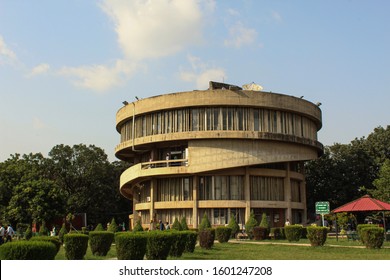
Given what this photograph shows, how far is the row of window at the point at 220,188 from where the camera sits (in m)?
40.8

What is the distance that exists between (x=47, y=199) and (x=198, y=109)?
17.2 metres

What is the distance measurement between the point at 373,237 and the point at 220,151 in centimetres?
1938

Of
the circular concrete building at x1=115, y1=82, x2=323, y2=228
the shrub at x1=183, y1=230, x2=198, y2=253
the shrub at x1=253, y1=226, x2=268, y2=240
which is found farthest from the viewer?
the circular concrete building at x1=115, y1=82, x2=323, y2=228

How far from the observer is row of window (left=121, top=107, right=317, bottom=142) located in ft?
132

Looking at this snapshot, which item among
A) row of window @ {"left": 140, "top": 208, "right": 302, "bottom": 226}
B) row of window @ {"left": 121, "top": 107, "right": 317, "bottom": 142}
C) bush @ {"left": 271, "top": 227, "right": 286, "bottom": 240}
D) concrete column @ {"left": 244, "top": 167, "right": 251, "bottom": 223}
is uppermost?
row of window @ {"left": 121, "top": 107, "right": 317, "bottom": 142}

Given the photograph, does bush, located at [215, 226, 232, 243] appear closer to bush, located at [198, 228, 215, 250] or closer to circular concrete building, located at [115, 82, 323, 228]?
bush, located at [198, 228, 215, 250]

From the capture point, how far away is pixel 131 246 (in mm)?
15461

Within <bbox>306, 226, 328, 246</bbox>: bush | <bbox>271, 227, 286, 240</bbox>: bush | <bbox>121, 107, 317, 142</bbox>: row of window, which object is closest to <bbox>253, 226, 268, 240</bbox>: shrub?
<bbox>271, 227, 286, 240</bbox>: bush

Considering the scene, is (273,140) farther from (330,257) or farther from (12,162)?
(12,162)

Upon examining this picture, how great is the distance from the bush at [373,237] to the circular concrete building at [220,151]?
1826cm

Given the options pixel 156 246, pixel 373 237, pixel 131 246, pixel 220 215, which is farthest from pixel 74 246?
pixel 220 215

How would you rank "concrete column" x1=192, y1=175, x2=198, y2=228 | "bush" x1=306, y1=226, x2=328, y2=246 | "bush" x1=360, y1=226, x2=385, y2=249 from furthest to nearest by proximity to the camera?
1. "concrete column" x1=192, y1=175, x2=198, y2=228
2. "bush" x1=306, y1=226, x2=328, y2=246
3. "bush" x1=360, y1=226, x2=385, y2=249

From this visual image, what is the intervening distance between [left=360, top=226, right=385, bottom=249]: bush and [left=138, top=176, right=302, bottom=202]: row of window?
1903 centimetres
